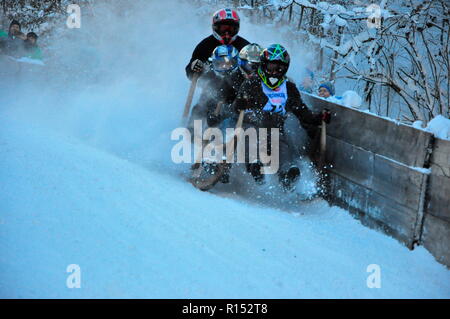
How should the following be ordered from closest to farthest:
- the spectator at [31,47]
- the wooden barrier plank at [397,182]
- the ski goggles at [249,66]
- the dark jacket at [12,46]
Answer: the wooden barrier plank at [397,182] → the ski goggles at [249,66] → the dark jacket at [12,46] → the spectator at [31,47]

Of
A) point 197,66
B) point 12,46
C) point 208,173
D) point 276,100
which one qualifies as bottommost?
point 208,173

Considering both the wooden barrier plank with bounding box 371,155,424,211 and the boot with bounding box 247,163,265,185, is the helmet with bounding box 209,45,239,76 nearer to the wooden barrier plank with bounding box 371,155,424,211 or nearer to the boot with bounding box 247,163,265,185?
the boot with bounding box 247,163,265,185

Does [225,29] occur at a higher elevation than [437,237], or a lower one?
higher

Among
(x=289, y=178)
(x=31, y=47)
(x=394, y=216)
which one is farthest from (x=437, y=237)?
(x=31, y=47)

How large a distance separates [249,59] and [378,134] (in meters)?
2.49

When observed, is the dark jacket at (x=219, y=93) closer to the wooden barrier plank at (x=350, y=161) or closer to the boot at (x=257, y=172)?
the boot at (x=257, y=172)

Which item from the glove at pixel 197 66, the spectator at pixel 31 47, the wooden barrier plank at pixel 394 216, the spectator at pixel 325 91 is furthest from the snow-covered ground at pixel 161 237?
the spectator at pixel 31 47

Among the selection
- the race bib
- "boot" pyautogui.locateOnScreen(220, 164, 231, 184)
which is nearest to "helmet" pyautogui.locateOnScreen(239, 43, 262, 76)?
the race bib

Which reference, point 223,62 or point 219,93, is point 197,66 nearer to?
point 223,62

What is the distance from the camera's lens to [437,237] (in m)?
4.54

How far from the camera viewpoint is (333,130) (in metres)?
6.25

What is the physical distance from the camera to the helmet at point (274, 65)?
21.4 feet

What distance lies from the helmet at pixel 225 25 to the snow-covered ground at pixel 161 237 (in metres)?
2.29
